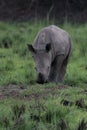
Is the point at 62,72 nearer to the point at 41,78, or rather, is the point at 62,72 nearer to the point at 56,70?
the point at 56,70

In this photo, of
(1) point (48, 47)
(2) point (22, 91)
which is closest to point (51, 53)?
(1) point (48, 47)

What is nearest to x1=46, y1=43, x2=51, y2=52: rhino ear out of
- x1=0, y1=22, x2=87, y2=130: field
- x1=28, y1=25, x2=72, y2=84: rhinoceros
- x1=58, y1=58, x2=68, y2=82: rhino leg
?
x1=28, y1=25, x2=72, y2=84: rhinoceros

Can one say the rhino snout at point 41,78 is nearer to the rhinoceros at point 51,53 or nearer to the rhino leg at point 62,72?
the rhinoceros at point 51,53

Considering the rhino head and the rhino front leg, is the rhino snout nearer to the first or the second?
the rhino head

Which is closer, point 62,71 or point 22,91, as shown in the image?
point 22,91

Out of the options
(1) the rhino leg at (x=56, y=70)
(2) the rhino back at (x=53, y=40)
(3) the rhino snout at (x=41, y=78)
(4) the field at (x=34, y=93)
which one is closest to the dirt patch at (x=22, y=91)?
(4) the field at (x=34, y=93)

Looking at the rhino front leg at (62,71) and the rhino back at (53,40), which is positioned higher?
the rhino back at (53,40)

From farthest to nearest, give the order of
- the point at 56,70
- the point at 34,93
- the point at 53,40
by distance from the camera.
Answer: the point at 56,70
the point at 53,40
the point at 34,93

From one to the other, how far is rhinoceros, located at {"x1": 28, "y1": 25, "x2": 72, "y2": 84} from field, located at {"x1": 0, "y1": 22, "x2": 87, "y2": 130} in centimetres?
23

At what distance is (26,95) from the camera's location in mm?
8422

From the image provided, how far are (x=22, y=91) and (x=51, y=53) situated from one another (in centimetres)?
120

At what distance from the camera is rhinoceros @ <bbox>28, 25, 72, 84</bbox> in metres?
9.37

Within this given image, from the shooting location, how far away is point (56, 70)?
9.88 m

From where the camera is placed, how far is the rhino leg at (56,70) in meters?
9.82
